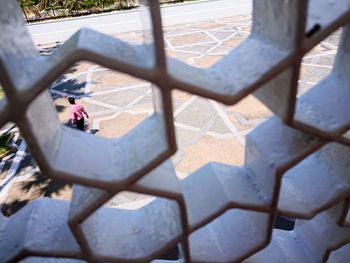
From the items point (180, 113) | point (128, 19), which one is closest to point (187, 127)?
point (180, 113)

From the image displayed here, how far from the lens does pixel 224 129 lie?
5.67m

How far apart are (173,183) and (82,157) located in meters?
0.28

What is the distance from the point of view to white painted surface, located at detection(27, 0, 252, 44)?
13.0m

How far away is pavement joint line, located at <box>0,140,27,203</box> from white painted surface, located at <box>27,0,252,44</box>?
8.21 metres

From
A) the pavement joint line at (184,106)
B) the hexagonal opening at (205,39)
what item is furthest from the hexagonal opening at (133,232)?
the hexagonal opening at (205,39)

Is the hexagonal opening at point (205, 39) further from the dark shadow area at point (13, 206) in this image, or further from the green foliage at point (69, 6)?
the dark shadow area at point (13, 206)

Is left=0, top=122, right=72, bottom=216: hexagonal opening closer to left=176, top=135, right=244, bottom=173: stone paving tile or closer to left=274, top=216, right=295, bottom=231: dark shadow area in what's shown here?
left=176, top=135, right=244, bottom=173: stone paving tile

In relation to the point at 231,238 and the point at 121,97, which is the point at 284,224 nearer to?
the point at 231,238

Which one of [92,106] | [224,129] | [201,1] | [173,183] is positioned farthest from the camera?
[201,1]

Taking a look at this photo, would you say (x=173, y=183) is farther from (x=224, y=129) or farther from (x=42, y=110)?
(x=224, y=129)

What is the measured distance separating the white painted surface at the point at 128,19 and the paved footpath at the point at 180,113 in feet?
10.9

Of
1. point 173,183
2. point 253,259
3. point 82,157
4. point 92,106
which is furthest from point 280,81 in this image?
point 92,106

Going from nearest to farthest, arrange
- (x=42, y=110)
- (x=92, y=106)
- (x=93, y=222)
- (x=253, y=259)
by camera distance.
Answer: (x=42, y=110) < (x=93, y=222) < (x=253, y=259) < (x=92, y=106)

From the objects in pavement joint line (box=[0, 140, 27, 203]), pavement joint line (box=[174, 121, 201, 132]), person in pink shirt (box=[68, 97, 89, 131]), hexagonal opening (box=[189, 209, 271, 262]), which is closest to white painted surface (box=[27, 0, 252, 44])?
pavement joint line (box=[174, 121, 201, 132])
